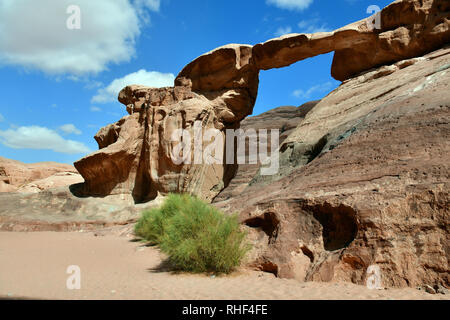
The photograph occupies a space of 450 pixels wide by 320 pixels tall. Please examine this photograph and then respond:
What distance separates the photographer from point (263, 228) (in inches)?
223

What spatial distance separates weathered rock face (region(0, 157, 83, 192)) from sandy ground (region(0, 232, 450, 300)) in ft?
51.6

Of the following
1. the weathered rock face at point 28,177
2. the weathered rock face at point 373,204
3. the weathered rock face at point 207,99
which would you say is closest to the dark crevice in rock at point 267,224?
the weathered rock face at point 373,204

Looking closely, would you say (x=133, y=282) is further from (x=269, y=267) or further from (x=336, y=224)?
(x=336, y=224)

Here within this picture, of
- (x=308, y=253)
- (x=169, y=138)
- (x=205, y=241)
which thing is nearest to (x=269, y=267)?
(x=308, y=253)

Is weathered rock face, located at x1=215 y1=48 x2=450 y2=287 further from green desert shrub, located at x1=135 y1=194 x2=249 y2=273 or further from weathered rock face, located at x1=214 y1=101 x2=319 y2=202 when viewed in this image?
weathered rock face, located at x1=214 y1=101 x2=319 y2=202

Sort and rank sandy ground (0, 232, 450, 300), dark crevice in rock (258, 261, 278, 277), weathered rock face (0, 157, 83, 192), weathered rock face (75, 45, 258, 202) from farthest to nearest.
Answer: weathered rock face (0, 157, 83, 192) < weathered rock face (75, 45, 258, 202) < dark crevice in rock (258, 261, 278, 277) < sandy ground (0, 232, 450, 300)

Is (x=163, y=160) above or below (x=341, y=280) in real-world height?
above

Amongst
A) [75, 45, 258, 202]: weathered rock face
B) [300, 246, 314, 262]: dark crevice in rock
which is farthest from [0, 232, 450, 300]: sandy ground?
[75, 45, 258, 202]: weathered rock face

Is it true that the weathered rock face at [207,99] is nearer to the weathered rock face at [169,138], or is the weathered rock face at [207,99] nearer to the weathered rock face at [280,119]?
the weathered rock face at [169,138]

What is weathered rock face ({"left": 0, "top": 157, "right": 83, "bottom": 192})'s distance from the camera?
21969mm

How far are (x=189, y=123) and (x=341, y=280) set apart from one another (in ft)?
31.5
